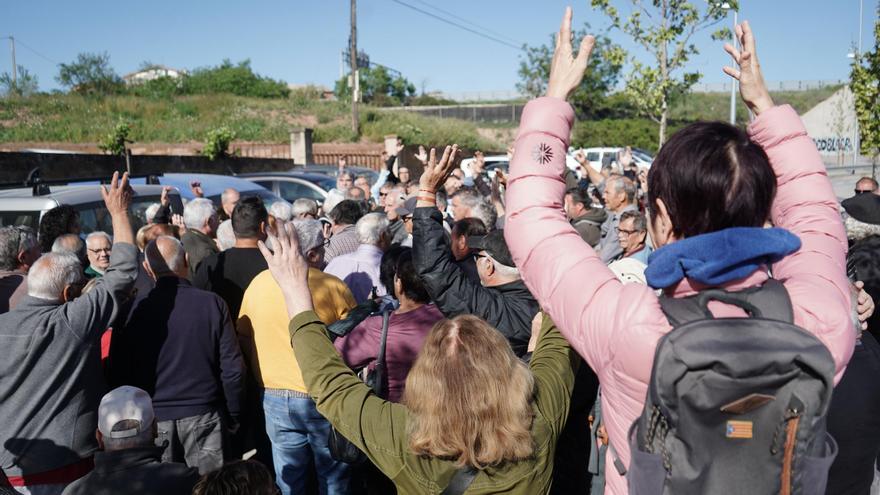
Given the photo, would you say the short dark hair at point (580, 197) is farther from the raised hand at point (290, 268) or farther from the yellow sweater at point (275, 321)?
the raised hand at point (290, 268)

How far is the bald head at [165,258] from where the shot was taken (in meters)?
4.25

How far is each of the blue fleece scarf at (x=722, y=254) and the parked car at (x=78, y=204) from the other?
5478 millimetres

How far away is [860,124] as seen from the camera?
599 inches

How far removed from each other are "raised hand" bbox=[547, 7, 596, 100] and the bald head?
10.6 feet

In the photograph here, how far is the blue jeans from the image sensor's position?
13.6ft

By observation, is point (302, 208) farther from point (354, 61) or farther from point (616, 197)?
point (354, 61)

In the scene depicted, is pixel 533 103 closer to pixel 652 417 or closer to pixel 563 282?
pixel 563 282

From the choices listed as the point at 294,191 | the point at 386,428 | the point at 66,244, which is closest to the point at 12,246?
the point at 66,244

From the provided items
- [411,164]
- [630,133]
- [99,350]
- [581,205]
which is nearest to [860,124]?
[581,205]

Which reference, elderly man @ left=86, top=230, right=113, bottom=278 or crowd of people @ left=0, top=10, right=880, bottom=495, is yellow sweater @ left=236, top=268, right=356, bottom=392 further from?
elderly man @ left=86, top=230, right=113, bottom=278

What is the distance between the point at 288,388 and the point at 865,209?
3676mm

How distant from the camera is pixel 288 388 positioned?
417cm

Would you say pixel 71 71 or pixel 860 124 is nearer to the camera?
pixel 860 124

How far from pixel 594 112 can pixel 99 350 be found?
184 ft
